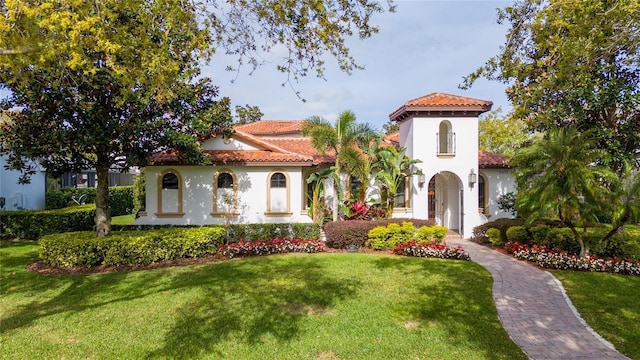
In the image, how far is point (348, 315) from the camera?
22.1 ft

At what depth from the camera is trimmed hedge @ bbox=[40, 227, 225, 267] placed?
10469 millimetres

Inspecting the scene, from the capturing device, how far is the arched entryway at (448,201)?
17.2 m

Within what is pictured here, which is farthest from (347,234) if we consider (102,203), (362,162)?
(102,203)

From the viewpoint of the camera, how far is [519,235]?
528 inches

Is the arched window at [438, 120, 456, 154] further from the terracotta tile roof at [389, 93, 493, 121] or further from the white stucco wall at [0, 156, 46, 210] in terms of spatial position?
the white stucco wall at [0, 156, 46, 210]

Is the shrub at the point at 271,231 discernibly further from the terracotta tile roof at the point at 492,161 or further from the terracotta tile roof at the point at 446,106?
the terracotta tile roof at the point at 492,161

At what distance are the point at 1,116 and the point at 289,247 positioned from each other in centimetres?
1059

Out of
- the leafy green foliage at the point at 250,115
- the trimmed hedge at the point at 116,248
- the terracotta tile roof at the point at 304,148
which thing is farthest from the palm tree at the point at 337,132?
the leafy green foliage at the point at 250,115

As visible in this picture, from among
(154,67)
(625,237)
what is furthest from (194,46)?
(625,237)

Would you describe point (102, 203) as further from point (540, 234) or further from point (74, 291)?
point (540, 234)

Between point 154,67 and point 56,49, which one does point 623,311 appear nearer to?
point 154,67

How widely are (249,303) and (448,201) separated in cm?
1375

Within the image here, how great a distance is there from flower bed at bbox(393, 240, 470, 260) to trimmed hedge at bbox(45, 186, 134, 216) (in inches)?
833

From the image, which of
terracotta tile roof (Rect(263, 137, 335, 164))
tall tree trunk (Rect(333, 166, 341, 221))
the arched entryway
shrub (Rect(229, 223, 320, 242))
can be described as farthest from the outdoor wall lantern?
shrub (Rect(229, 223, 320, 242))
